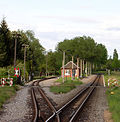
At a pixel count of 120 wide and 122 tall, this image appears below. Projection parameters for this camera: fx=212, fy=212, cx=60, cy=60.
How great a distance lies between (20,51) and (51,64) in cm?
3531

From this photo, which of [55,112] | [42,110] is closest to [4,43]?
[42,110]

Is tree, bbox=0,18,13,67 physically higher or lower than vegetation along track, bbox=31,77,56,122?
higher

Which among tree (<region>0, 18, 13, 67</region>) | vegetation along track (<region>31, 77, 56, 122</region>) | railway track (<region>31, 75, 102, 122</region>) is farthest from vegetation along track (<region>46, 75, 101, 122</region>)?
tree (<region>0, 18, 13, 67</region>)

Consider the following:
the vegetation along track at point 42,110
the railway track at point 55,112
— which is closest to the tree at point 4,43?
the vegetation along track at point 42,110

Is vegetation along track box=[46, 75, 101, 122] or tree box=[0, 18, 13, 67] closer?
vegetation along track box=[46, 75, 101, 122]

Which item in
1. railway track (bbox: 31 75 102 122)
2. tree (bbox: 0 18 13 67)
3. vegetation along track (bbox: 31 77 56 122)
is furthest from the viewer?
tree (bbox: 0 18 13 67)

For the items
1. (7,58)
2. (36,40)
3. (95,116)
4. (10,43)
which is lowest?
(95,116)

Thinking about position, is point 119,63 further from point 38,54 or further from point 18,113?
point 18,113

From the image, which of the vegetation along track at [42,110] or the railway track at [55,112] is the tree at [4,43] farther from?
the railway track at [55,112]

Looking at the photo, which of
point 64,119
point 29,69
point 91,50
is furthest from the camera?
point 91,50

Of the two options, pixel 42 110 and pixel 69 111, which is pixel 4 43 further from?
pixel 69 111

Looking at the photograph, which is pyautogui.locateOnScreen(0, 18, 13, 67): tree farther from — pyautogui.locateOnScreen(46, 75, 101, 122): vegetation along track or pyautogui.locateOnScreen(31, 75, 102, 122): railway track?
pyautogui.locateOnScreen(46, 75, 101, 122): vegetation along track

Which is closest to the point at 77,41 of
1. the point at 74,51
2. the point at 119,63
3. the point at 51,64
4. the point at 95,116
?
the point at 74,51

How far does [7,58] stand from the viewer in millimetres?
48500
